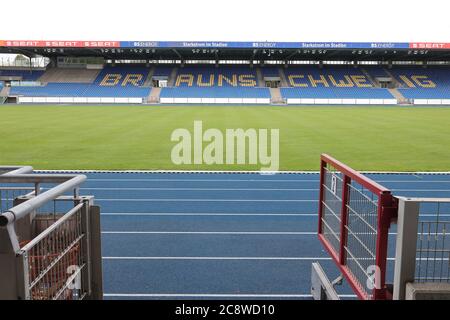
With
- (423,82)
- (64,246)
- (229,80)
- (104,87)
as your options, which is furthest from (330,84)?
(64,246)

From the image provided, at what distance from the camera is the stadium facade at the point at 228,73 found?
172 ft

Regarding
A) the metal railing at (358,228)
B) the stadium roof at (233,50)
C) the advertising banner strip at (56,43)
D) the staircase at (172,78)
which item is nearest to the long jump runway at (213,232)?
the metal railing at (358,228)

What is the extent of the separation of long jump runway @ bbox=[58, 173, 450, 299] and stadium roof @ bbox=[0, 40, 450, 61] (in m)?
43.8

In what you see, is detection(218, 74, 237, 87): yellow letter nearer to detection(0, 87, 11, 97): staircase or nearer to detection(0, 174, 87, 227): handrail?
detection(0, 87, 11, 97): staircase

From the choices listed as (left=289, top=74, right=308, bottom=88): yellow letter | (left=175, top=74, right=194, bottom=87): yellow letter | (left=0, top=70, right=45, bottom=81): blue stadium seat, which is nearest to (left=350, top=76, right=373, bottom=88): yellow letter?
(left=289, top=74, right=308, bottom=88): yellow letter

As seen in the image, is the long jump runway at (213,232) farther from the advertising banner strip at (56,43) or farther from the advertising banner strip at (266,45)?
the advertising banner strip at (56,43)

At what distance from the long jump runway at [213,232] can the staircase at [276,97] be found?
1540 inches

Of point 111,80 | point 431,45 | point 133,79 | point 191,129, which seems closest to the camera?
point 191,129

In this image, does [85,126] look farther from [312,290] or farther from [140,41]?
[140,41]

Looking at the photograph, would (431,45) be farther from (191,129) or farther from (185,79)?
(191,129)

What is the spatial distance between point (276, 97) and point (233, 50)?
31.4 ft

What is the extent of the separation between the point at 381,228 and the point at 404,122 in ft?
90.1

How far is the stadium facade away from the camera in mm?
52438

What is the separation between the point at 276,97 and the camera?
53.1m
